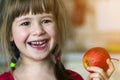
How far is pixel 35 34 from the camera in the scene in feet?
3.08

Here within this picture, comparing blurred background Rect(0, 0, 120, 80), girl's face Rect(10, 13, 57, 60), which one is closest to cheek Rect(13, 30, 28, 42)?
girl's face Rect(10, 13, 57, 60)

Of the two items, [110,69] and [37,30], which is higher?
[37,30]

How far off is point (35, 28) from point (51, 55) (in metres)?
0.16

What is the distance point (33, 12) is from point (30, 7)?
0.02 meters

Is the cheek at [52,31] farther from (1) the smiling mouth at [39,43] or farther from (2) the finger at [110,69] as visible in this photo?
(2) the finger at [110,69]

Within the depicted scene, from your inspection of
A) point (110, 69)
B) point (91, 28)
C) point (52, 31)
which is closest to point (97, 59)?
point (110, 69)

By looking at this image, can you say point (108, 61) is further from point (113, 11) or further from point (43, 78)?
point (113, 11)

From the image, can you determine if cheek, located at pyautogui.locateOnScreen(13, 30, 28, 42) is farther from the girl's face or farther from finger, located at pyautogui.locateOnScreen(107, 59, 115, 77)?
finger, located at pyautogui.locateOnScreen(107, 59, 115, 77)

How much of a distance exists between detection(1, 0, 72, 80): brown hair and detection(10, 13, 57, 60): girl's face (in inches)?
0.7

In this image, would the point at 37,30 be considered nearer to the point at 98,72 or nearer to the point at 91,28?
the point at 98,72

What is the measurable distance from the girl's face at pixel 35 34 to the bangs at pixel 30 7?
0.01 metres

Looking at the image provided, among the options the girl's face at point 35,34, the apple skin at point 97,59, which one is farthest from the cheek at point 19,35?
the apple skin at point 97,59

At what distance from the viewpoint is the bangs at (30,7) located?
950 millimetres

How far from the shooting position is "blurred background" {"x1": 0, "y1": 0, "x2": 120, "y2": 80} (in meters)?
1.49
